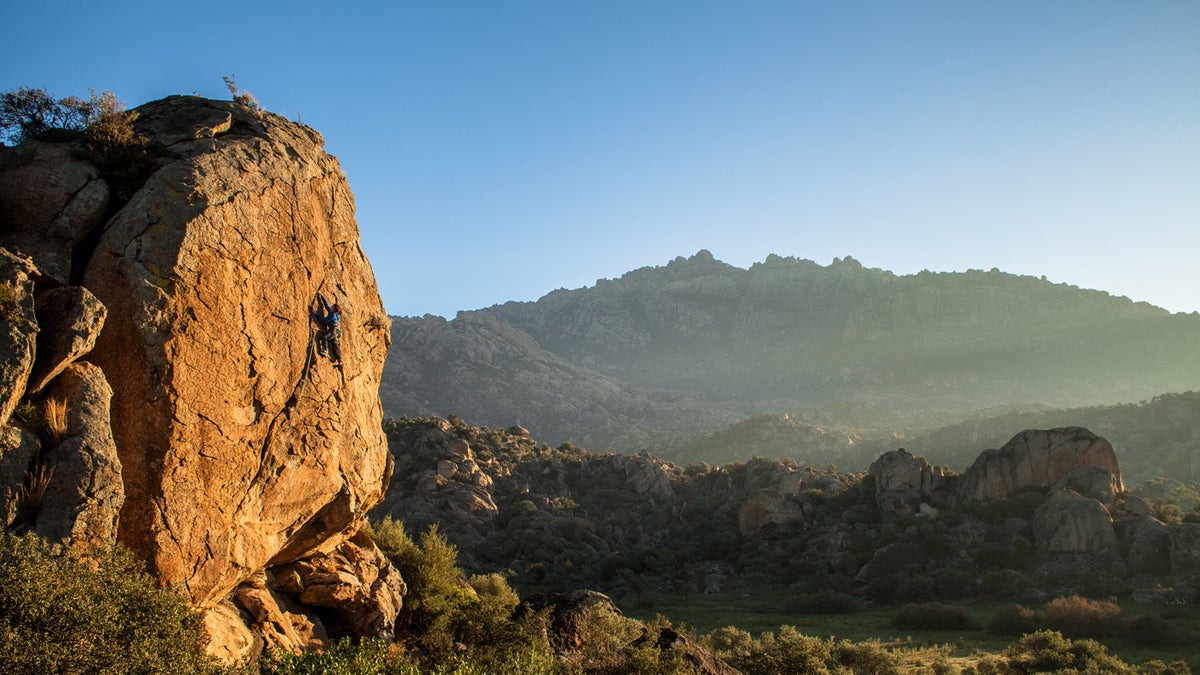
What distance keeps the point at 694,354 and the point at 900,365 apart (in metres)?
49.4

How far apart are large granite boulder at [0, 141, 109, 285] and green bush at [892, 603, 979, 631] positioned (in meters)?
40.4

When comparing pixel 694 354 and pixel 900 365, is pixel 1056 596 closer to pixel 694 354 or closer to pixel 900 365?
pixel 900 365

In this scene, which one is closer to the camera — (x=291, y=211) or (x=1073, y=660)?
(x=291, y=211)

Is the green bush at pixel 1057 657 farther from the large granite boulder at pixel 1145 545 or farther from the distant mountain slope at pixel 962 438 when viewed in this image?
the distant mountain slope at pixel 962 438

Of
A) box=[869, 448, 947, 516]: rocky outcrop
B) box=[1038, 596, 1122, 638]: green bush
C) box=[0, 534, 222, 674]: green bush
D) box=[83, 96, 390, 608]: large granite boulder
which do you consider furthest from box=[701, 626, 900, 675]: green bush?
box=[869, 448, 947, 516]: rocky outcrop

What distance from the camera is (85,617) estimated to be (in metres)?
7.81

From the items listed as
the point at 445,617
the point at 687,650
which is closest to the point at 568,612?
the point at 445,617

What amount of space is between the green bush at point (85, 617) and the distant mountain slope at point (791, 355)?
98.4 metres

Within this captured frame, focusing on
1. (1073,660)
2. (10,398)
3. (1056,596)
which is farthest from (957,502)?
(10,398)

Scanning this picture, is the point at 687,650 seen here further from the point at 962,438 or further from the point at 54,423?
the point at 962,438

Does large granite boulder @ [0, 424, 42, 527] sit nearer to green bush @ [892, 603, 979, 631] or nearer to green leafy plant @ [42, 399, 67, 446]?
green leafy plant @ [42, 399, 67, 446]

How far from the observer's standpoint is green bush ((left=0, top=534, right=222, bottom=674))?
7.31 metres

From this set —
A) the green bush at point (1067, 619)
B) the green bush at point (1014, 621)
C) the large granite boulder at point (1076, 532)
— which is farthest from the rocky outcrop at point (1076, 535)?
the green bush at point (1014, 621)

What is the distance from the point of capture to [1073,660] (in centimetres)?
2731
